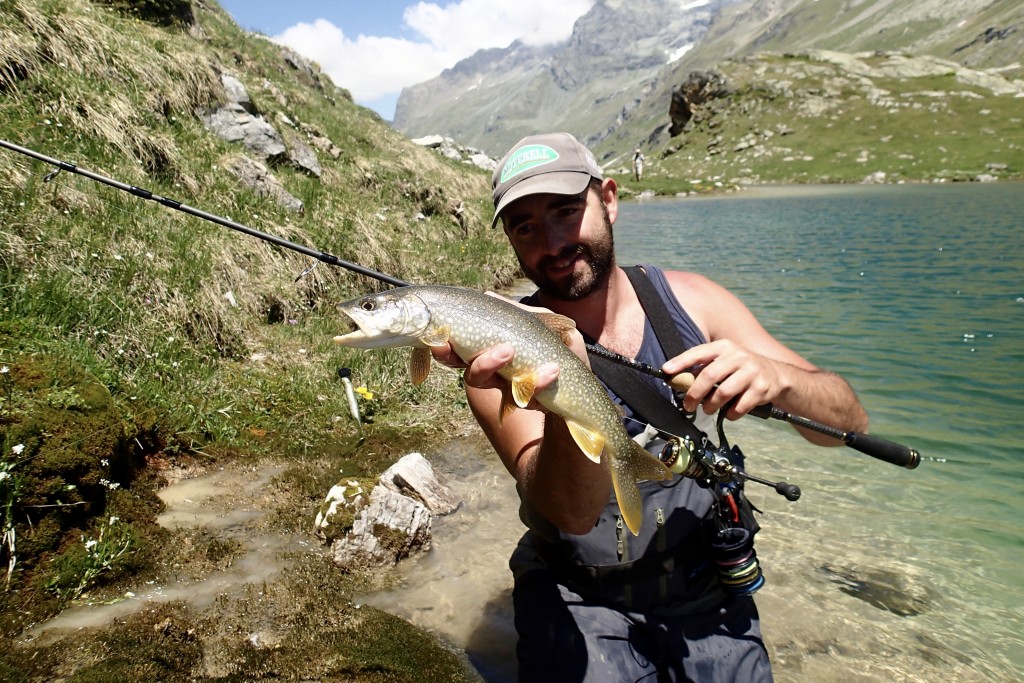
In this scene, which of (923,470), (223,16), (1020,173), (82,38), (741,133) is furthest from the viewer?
(741,133)

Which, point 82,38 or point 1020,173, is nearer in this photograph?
point 82,38

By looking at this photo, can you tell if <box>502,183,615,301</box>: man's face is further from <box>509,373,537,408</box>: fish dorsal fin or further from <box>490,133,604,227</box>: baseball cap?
<box>509,373,537,408</box>: fish dorsal fin

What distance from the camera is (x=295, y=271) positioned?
8.70 m

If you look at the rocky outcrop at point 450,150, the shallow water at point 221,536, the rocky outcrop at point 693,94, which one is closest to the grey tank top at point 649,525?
the shallow water at point 221,536

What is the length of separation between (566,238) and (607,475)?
1.42m

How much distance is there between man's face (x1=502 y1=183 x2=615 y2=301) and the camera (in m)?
3.59

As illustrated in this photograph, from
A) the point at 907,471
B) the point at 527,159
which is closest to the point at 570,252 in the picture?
the point at 527,159

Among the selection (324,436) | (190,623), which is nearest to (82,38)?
(324,436)

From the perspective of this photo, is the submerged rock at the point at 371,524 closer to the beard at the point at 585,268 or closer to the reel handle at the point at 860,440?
the beard at the point at 585,268

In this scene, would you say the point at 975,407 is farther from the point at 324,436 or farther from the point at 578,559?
the point at 324,436

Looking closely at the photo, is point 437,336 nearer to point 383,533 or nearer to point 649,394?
point 649,394

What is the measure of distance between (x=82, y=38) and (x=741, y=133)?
83.1 meters

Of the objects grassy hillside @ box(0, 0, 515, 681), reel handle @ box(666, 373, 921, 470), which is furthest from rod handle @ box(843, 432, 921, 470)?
grassy hillside @ box(0, 0, 515, 681)

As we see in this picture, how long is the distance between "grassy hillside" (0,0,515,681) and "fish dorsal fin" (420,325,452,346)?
1978mm
